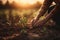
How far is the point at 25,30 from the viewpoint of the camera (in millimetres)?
3691

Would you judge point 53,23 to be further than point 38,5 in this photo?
No

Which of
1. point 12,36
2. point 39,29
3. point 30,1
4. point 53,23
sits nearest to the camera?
point 12,36

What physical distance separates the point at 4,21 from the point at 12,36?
1.78ft

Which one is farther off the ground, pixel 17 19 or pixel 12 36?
pixel 17 19

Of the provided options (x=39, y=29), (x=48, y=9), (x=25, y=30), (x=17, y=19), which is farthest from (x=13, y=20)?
(x=48, y=9)

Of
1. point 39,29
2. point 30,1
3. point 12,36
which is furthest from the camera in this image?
point 30,1

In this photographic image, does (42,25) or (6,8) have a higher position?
(6,8)

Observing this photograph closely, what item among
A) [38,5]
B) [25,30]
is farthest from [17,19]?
[38,5]

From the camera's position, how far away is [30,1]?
4438mm

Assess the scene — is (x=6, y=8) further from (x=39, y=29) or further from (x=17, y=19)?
(x=39, y=29)

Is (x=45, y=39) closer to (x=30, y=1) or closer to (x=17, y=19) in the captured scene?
(x=17, y=19)

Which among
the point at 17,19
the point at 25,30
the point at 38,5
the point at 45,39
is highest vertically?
the point at 38,5

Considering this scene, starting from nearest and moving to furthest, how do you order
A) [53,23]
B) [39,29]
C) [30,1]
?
[39,29], [53,23], [30,1]

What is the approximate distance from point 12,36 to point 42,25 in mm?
771
